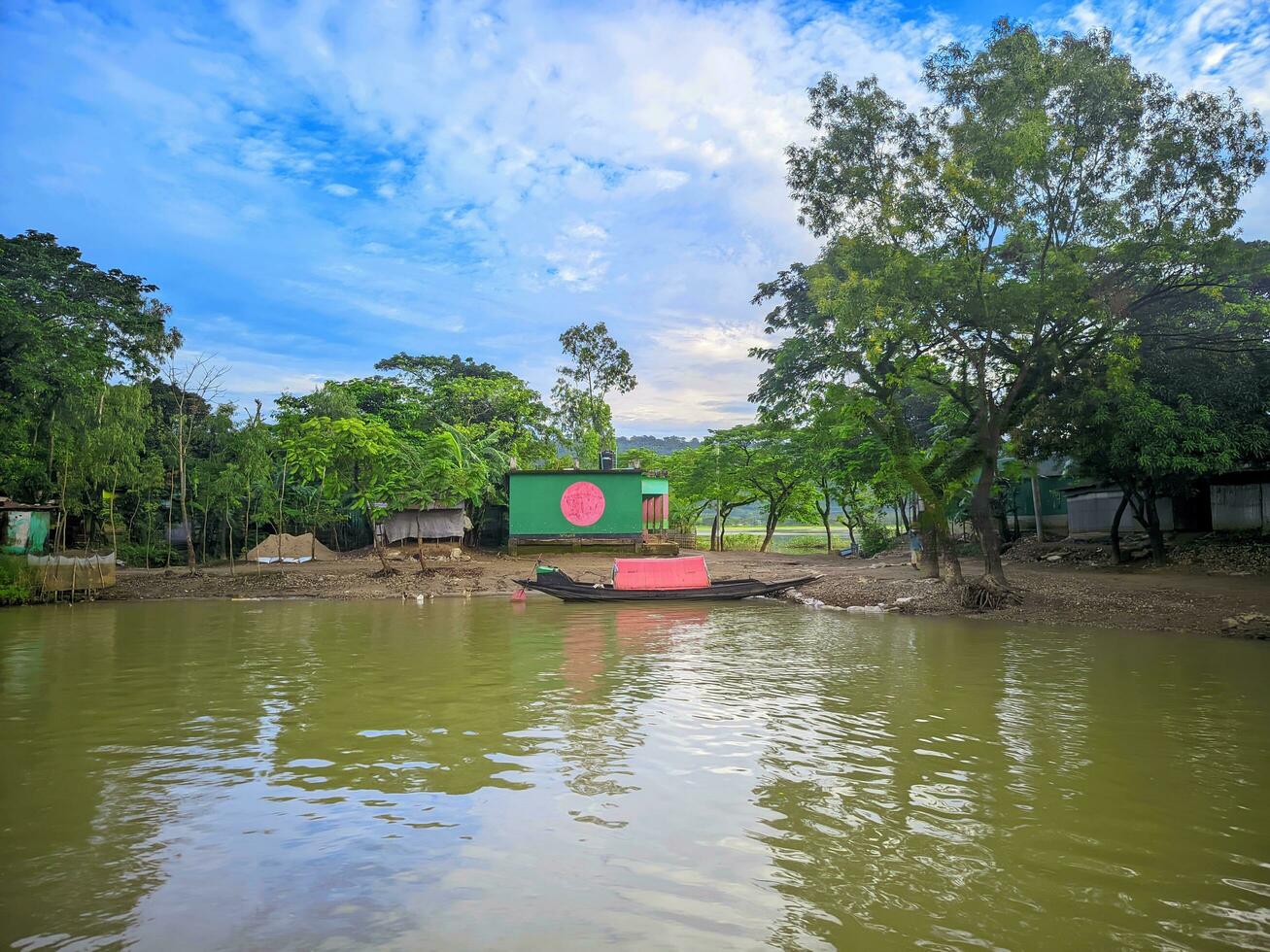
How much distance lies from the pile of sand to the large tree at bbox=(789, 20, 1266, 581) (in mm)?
22161

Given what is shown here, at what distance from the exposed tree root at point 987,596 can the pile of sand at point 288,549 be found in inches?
883

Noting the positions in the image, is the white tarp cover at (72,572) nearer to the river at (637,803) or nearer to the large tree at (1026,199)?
the river at (637,803)

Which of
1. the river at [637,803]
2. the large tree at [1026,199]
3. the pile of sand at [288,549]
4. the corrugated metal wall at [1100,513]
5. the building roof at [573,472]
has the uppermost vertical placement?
the large tree at [1026,199]

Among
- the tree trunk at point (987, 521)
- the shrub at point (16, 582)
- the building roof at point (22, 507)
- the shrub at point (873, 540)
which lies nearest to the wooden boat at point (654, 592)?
the tree trunk at point (987, 521)

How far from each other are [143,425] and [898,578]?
23104 mm

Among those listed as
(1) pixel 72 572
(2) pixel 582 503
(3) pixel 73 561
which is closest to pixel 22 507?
(3) pixel 73 561

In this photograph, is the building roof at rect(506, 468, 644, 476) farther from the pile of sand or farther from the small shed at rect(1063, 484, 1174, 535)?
the small shed at rect(1063, 484, 1174, 535)

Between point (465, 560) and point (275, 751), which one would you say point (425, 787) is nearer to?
point (275, 751)

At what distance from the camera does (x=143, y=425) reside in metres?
22.9

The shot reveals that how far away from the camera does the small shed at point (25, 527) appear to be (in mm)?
21469

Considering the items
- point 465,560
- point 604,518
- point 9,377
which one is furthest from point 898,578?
point 9,377

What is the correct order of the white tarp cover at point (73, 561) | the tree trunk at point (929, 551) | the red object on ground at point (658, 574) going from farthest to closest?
the tree trunk at point (929, 551) → the red object on ground at point (658, 574) → the white tarp cover at point (73, 561)

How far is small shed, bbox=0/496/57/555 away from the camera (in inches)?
845

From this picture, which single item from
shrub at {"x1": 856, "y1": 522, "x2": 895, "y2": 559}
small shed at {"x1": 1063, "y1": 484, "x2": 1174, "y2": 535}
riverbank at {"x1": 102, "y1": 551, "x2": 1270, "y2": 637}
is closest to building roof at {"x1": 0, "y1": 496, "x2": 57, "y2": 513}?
riverbank at {"x1": 102, "y1": 551, "x2": 1270, "y2": 637}
